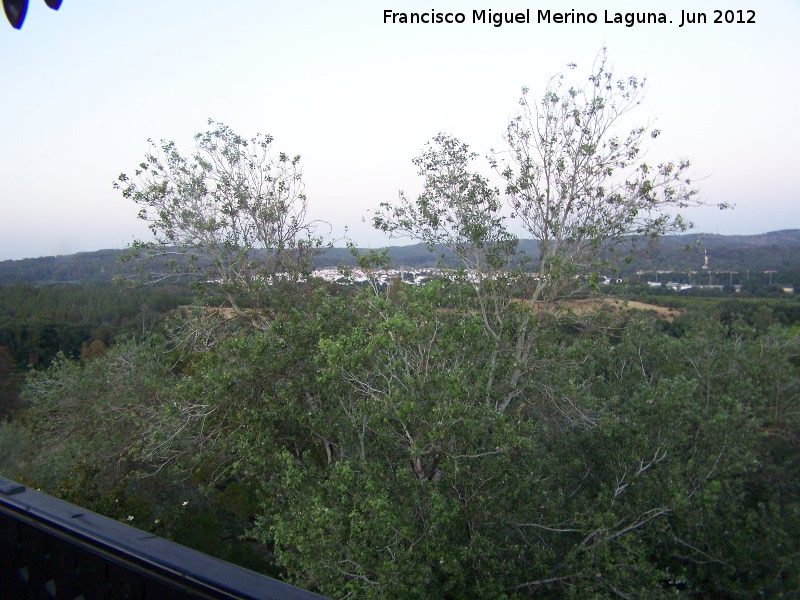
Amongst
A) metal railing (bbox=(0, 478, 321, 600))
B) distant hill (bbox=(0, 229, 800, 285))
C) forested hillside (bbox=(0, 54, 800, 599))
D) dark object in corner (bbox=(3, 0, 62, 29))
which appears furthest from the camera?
distant hill (bbox=(0, 229, 800, 285))

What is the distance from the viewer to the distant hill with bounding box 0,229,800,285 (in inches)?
288

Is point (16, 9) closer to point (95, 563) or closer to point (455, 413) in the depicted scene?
point (95, 563)

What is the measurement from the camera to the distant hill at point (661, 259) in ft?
24.0

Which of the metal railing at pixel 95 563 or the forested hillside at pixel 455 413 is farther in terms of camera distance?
the forested hillside at pixel 455 413

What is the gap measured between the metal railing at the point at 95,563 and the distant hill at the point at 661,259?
5736mm

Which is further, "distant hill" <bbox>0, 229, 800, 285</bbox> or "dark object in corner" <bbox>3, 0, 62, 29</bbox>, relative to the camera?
"distant hill" <bbox>0, 229, 800, 285</bbox>

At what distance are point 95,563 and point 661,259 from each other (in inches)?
282

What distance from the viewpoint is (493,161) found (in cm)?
775

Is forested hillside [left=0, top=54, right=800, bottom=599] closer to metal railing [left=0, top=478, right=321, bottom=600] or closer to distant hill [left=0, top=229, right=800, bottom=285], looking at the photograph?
distant hill [left=0, top=229, right=800, bottom=285]

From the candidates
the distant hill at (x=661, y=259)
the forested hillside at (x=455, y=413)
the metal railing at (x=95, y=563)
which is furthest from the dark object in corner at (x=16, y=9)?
the distant hill at (x=661, y=259)

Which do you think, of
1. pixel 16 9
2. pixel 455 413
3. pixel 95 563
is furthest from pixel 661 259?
pixel 16 9

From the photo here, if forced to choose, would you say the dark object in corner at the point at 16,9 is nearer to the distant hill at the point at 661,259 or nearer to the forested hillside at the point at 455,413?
the forested hillside at the point at 455,413

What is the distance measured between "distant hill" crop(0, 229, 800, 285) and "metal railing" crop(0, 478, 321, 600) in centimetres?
574

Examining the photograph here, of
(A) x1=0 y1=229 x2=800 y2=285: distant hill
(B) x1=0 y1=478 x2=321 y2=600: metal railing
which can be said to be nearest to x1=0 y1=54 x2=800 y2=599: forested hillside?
(A) x1=0 y1=229 x2=800 y2=285: distant hill
